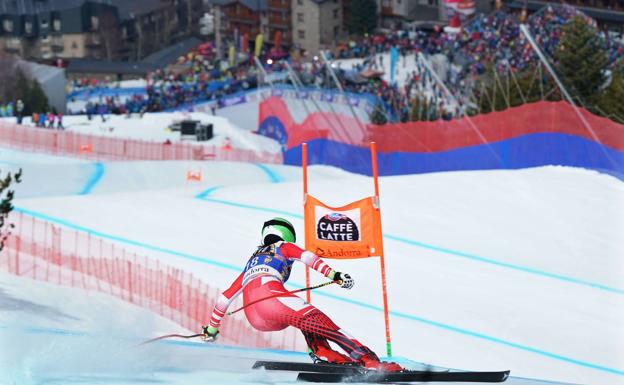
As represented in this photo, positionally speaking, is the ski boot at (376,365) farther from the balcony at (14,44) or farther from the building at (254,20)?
the balcony at (14,44)

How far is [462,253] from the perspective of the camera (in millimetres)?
15320

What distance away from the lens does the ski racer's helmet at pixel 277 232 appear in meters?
7.98

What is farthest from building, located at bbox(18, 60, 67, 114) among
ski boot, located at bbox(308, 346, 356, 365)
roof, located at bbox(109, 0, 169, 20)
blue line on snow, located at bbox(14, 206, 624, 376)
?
ski boot, located at bbox(308, 346, 356, 365)

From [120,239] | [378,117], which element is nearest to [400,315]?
[120,239]

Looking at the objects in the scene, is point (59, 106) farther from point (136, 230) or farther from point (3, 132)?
point (136, 230)

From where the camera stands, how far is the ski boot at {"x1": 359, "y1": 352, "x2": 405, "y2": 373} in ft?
24.9

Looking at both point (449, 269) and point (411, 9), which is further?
point (411, 9)

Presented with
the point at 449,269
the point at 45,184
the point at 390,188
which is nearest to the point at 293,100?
the point at 45,184

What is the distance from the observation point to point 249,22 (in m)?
71.9

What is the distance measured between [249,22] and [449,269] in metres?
58.7

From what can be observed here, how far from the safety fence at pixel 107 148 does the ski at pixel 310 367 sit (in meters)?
24.7

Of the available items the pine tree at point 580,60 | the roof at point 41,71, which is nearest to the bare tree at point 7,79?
the roof at point 41,71

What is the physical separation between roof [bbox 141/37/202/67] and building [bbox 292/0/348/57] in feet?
26.4

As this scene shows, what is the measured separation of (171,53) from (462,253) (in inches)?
2440
